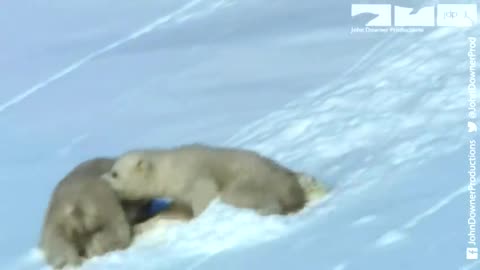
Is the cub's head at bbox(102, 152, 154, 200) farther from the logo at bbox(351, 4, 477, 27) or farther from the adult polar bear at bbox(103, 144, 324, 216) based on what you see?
the logo at bbox(351, 4, 477, 27)

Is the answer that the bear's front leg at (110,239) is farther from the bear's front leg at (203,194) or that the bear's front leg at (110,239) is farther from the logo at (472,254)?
the logo at (472,254)

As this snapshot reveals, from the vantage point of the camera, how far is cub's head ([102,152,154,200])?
73.2 inches

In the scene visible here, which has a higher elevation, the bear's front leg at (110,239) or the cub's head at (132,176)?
the cub's head at (132,176)

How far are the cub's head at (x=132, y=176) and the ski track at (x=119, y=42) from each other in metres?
0.75

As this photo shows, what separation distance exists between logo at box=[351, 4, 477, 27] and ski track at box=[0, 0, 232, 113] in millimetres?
485

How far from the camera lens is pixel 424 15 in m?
2.40

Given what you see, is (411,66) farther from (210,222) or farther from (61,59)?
(61,59)

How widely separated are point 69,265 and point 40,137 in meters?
0.64

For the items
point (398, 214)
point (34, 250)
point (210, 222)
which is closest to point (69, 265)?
point (34, 250)

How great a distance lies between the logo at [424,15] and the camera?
7.61 feet

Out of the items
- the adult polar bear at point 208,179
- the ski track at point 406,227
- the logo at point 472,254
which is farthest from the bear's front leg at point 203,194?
the logo at point 472,254

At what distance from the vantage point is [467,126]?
1.89m

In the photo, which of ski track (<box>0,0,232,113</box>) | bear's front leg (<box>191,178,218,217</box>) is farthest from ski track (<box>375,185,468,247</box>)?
ski track (<box>0,0,232,113</box>)

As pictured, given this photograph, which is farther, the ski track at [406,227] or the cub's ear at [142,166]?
the cub's ear at [142,166]
